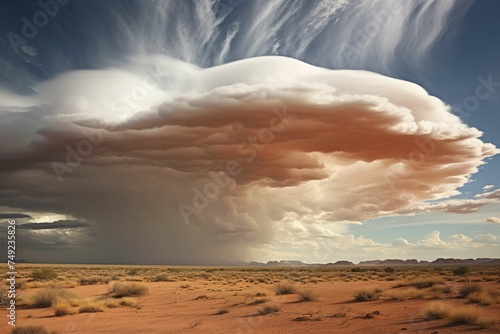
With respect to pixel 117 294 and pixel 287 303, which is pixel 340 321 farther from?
pixel 117 294

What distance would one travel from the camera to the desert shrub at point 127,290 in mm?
32812

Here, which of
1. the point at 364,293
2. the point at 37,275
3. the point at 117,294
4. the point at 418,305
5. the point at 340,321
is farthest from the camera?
the point at 37,275

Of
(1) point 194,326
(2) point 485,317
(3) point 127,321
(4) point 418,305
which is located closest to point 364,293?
(4) point 418,305

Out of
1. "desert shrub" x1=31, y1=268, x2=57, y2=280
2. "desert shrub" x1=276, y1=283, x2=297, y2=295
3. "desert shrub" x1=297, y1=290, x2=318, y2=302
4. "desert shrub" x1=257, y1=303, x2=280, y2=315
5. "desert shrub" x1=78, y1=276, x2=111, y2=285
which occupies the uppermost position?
"desert shrub" x1=31, y1=268, x2=57, y2=280

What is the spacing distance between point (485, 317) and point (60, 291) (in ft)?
81.5

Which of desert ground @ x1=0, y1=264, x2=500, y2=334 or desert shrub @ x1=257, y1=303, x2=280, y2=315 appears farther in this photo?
desert shrub @ x1=257, y1=303, x2=280, y2=315

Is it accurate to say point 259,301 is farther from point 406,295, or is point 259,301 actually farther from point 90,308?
point 90,308

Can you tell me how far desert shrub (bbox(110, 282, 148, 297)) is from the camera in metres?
32.8

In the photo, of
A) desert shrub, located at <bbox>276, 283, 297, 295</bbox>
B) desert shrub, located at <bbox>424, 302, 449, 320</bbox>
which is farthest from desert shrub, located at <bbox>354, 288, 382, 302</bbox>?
desert shrub, located at <bbox>424, 302, 449, 320</bbox>

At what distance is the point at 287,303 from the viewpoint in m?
26.0

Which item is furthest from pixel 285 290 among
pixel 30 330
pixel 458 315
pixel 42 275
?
pixel 42 275

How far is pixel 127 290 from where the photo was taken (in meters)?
33.2

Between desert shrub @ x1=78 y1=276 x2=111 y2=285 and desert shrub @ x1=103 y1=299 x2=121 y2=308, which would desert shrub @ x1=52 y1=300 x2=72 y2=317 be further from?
desert shrub @ x1=78 y1=276 x2=111 y2=285

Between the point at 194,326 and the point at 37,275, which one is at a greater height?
the point at 37,275
